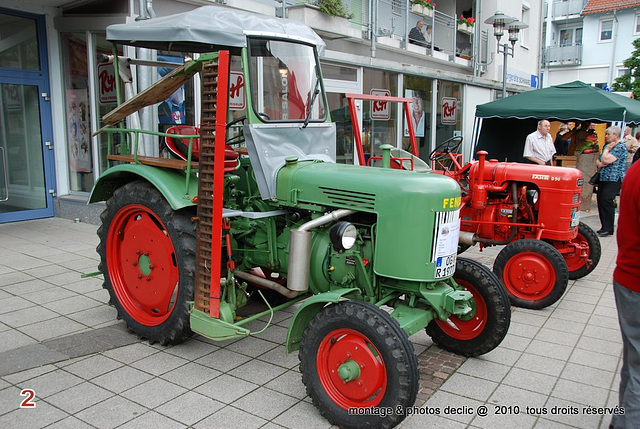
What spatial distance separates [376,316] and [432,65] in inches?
512

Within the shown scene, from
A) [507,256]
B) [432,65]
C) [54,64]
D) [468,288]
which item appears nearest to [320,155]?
[468,288]

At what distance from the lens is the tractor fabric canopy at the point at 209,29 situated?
345 centimetres

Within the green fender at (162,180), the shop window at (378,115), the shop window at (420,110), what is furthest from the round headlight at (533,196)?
the shop window at (420,110)

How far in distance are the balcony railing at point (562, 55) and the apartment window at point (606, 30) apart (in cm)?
161

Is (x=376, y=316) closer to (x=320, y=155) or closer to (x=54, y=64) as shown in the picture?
(x=320, y=155)

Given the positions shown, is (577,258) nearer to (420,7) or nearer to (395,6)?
(395,6)

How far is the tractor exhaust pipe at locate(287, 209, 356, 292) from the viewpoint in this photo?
330cm

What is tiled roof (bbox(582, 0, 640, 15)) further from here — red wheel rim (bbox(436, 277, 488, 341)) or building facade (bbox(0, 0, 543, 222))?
red wheel rim (bbox(436, 277, 488, 341))

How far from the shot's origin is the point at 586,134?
469 inches

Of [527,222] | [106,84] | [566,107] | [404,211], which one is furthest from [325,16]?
[404,211]

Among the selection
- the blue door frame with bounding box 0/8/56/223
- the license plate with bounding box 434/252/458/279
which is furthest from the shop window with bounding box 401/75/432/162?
the license plate with bounding box 434/252/458/279

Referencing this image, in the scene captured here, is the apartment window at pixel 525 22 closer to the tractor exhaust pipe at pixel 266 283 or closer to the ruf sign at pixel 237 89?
the ruf sign at pixel 237 89

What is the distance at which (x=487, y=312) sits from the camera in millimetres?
3764

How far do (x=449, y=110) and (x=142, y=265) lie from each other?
1229 centimetres
